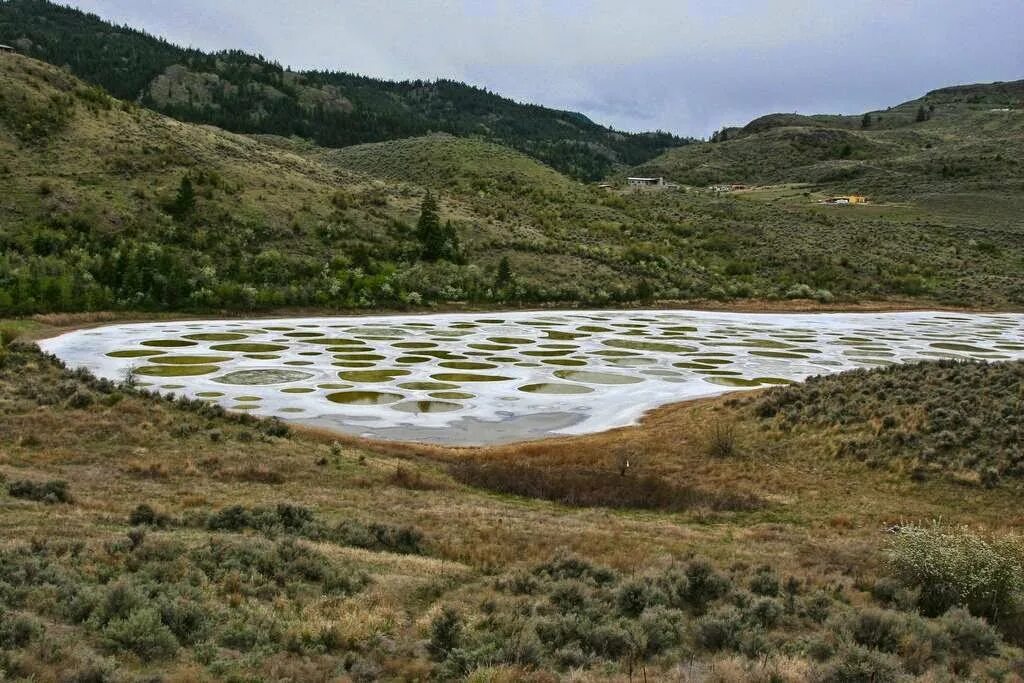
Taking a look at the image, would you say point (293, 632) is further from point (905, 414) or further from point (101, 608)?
point (905, 414)

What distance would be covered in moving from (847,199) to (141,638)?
12066 centimetres

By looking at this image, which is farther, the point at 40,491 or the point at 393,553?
the point at 40,491

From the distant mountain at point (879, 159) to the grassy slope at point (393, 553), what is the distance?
114 meters

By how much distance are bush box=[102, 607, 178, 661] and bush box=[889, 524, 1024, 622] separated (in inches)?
318

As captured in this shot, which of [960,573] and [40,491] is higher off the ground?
[40,491]

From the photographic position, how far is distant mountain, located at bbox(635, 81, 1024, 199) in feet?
392

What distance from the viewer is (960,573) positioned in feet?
30.1

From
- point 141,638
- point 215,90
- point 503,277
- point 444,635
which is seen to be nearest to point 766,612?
point 444,635

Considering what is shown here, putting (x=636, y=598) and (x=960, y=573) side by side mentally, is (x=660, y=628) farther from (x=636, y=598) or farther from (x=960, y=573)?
(x=960, y=573)

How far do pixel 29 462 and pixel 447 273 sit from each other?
42818 millimetres

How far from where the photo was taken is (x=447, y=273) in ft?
185

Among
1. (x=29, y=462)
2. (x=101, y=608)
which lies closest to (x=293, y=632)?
(x=101, y=608)

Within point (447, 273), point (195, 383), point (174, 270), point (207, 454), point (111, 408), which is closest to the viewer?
point (207, 454)

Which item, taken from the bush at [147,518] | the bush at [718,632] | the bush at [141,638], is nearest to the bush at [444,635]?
the bush at [141,638]
